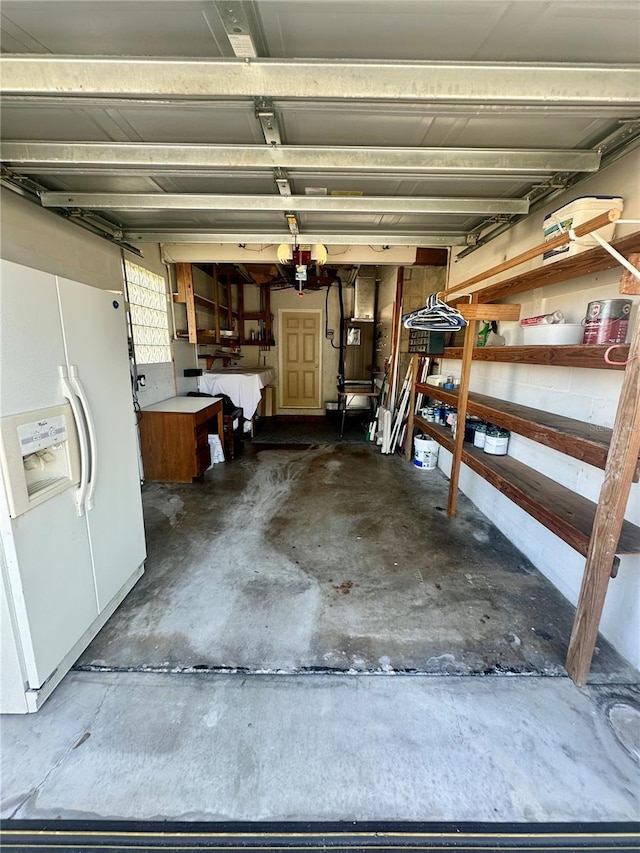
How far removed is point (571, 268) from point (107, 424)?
2.61m

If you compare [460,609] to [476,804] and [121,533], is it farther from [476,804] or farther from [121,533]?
[121,533]

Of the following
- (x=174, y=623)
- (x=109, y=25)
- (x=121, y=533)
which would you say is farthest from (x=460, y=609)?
(x=109, y=25)

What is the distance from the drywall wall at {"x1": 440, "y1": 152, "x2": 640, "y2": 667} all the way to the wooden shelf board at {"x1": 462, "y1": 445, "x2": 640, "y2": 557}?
10cm

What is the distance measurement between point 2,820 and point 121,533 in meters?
1.08

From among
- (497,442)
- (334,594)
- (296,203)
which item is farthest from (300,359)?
(334,594)

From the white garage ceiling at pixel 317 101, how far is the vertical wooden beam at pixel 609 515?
1.05 metres

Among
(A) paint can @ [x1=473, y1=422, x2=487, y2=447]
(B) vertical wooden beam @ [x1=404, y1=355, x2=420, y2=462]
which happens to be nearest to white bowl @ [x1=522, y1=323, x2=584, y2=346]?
(A) paint can @ [x1=473, y1=422, x2=487, y2=447]

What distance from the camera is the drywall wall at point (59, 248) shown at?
85.9 inches

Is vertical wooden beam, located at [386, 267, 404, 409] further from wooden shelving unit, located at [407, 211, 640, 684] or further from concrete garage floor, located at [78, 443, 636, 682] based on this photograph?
wooden shelving unit, located at [407, 211, 640, 684]

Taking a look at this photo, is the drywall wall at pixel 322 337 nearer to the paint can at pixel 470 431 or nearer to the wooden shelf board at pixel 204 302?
the wooden shelf board at pixel 204 302

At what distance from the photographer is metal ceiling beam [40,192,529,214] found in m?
2.38

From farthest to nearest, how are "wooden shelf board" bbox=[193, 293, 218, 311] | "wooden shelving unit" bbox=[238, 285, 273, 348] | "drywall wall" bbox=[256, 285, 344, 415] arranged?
"drywall wall" bbox=[256, 285, 344, 415]
"wooden shelving unit" bbox=[238, 285, 273, 348]
"wooden shelf board" bbox=[193, 293, 218, 311]


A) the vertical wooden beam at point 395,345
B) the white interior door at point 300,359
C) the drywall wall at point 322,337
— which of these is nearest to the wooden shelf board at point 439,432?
the vertical wooden beam at point 395,345

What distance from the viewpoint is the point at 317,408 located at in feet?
25.2
